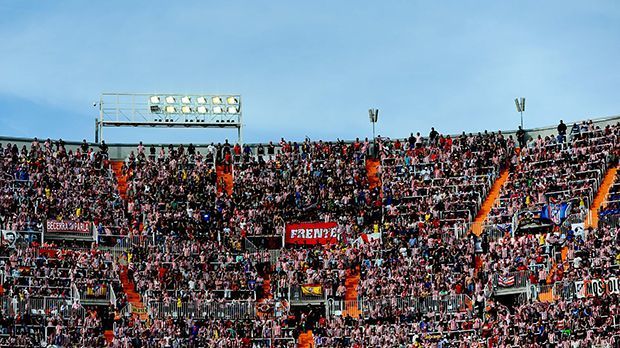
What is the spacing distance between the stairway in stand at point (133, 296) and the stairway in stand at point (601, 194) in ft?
77.3

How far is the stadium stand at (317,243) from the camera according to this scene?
240 feet

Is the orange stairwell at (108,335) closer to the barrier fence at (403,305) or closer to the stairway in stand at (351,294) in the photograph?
the barrier fence at (403,305)

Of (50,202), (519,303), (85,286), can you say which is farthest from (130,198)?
(519,303)

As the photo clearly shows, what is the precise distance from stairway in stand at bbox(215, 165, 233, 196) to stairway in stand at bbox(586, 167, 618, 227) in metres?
22.3

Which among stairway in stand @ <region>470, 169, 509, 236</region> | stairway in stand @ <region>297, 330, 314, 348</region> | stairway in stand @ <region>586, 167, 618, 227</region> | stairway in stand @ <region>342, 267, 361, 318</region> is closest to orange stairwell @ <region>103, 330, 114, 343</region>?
stairway in stand @ <region>297, 330, 314, 348</region>

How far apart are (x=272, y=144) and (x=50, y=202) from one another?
15103 millimetres

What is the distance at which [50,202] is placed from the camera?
84062 mm

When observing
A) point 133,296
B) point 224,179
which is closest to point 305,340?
point 133,296

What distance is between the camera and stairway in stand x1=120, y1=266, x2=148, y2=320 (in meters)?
77.4

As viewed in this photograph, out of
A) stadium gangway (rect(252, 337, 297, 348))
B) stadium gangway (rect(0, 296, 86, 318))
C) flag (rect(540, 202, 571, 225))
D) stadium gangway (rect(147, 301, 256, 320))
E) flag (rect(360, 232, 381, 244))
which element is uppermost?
flag (rect(540, 202, 571, 225))

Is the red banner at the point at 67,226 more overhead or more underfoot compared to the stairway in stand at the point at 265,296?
more overhead

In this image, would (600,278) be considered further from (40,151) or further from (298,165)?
(40,151)

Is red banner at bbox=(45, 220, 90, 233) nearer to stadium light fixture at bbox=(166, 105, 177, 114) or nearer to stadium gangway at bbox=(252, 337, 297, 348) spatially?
stadium gangway at bbox=(252, 337, 297, 348)

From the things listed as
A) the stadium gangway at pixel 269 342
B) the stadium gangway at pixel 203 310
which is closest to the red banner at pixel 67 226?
the stadium gangway at pixel 203 310
